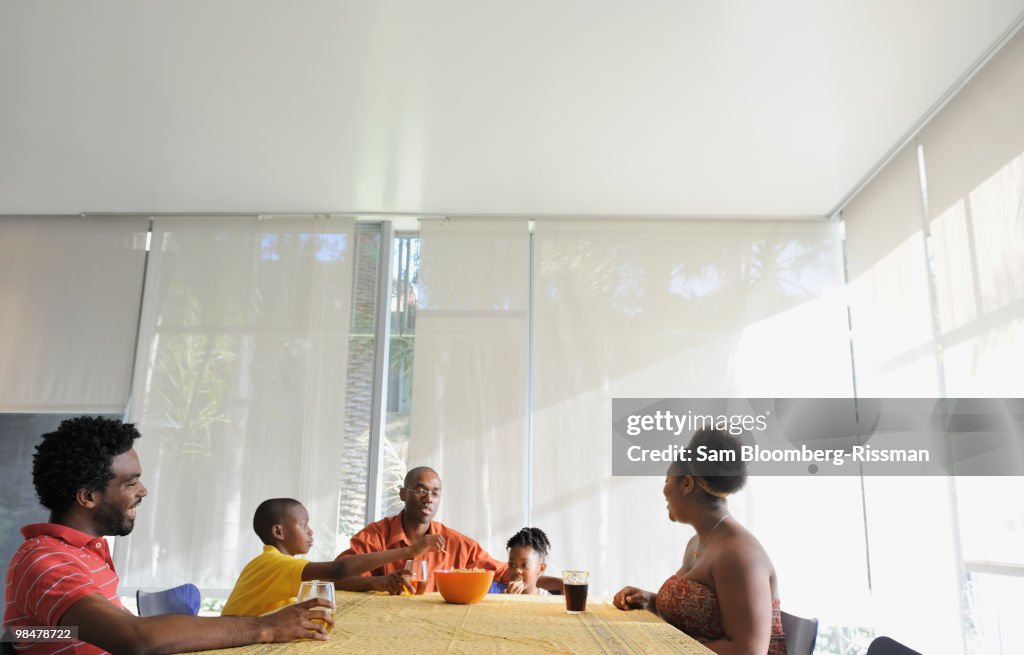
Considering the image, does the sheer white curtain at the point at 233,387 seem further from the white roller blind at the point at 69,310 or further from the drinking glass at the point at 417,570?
the drinking glass at the point at 417,570

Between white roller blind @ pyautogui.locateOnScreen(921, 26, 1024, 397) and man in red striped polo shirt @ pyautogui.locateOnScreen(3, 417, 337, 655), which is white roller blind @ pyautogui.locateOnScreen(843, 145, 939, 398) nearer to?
white roller blind @ pyautogui.locateOnScreen(921, 26, 1024, 397)

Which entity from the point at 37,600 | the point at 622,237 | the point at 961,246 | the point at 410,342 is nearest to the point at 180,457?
the point at 410,342

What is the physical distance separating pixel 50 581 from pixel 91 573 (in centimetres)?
13

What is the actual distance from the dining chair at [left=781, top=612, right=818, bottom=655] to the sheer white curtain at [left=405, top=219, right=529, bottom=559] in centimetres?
271

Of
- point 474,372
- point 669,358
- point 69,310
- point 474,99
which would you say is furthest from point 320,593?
point 69,310

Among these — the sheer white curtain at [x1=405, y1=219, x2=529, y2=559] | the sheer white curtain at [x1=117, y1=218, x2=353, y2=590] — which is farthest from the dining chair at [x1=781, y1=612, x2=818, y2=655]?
the sheer white curtain at [x1=117, y1=218, x2=353, y2=590]

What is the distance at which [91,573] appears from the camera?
168cm

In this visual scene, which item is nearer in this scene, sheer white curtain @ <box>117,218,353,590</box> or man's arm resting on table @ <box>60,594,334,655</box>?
man's arm resting on table @ <box>60,594,334,655</box>

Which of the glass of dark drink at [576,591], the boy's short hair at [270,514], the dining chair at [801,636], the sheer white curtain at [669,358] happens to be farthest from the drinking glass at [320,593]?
the sheer white curtain at [669,358]

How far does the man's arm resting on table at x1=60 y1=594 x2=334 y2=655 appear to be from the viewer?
4.65 ft

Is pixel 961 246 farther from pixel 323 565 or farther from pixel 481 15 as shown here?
pixel 323 565

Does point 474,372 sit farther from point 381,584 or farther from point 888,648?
point 888,648

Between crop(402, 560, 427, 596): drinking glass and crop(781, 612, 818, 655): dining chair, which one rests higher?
crop(402, 560, 427, 596): drinking glass

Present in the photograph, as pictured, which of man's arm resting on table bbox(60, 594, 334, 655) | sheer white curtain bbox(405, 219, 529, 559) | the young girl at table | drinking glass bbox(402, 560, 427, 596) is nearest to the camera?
man's arm resting on table bbox(60, 594, 334, 655)
